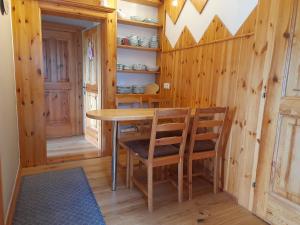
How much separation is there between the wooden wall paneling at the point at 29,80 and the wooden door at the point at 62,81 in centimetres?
139

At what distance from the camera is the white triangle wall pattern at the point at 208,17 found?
223cm

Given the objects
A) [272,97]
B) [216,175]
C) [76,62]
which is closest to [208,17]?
[272,97]

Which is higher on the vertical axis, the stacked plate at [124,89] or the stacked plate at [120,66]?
the stacked plate at [120,66]

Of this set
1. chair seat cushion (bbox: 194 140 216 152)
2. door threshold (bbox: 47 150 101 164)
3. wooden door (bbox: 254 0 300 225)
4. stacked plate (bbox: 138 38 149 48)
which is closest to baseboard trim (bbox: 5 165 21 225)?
door threshold (bbox: 47 150 101 164)

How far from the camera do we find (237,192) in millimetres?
2252

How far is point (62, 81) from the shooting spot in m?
4.27

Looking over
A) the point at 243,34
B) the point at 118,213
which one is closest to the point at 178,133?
the point at 118,213

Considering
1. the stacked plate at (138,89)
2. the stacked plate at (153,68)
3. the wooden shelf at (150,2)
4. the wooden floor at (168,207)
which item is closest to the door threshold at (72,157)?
the wooden floor at (168,207)

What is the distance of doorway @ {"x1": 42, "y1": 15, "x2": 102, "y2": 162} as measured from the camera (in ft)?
12.4

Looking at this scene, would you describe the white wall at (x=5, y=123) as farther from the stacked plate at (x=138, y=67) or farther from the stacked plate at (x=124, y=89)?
the stacked plate at (x=138, y=67)

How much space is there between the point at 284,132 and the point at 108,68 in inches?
93.9

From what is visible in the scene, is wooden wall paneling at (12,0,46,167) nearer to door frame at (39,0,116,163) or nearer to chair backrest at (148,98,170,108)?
door frame at (39,0,116,163)

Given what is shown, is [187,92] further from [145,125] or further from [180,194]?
[180,194]

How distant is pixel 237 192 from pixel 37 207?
194 cm
